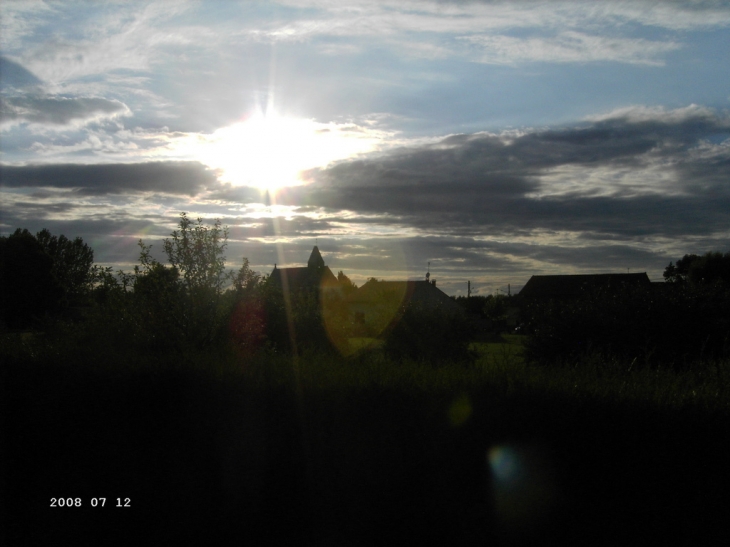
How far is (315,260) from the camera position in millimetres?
98562

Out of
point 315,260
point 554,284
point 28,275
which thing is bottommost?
point 554,284

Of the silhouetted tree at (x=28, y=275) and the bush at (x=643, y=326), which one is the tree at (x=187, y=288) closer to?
the bush at (x=643, y=326)

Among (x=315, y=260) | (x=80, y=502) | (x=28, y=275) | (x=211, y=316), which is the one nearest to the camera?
(x=80, y=502)

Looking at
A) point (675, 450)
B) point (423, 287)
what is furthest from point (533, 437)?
point (423, 287)

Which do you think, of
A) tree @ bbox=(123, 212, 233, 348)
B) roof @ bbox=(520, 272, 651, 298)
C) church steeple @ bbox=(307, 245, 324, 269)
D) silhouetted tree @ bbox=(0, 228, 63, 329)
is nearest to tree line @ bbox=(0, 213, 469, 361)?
tree @ bbox=(123, 212, 233, 348)

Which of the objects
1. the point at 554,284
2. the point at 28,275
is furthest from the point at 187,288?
the point at 554,284

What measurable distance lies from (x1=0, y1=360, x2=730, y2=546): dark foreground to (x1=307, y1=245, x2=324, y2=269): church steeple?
297ft

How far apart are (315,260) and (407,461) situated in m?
93.0

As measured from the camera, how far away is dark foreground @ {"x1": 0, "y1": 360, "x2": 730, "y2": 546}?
227 inches

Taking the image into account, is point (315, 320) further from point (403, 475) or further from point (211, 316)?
point (403, 475)

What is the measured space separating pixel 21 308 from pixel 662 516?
55.8 meters

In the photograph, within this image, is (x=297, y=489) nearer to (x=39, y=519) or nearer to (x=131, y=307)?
(x=39, y=519)

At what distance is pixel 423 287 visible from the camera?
64.8 meters

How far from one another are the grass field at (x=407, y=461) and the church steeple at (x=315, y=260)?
90221 mm
